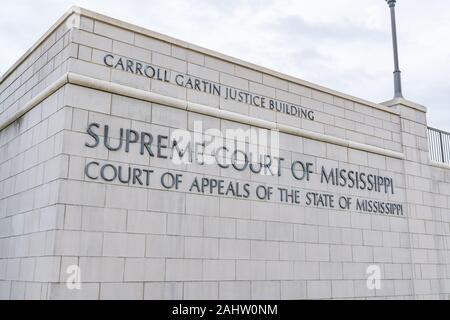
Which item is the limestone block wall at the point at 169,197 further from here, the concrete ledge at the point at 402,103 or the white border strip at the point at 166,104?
the concrete ledge at the point at 402,103

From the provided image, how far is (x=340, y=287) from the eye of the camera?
997 cm

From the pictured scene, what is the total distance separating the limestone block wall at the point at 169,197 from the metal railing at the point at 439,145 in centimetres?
295

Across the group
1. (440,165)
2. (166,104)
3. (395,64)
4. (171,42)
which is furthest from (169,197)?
(440,165)

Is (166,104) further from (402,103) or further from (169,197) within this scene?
(402,103)

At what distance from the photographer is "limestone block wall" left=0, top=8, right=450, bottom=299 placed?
7262 millimetres

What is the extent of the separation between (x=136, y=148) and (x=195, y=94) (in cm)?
161

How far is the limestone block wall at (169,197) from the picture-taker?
7262 mm

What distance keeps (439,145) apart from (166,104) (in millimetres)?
8992

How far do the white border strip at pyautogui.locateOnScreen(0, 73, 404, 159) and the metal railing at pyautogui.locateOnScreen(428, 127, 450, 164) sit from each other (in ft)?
11.7

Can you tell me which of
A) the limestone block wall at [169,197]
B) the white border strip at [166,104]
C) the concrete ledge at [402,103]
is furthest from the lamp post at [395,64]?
the white border strip at [166,104]
